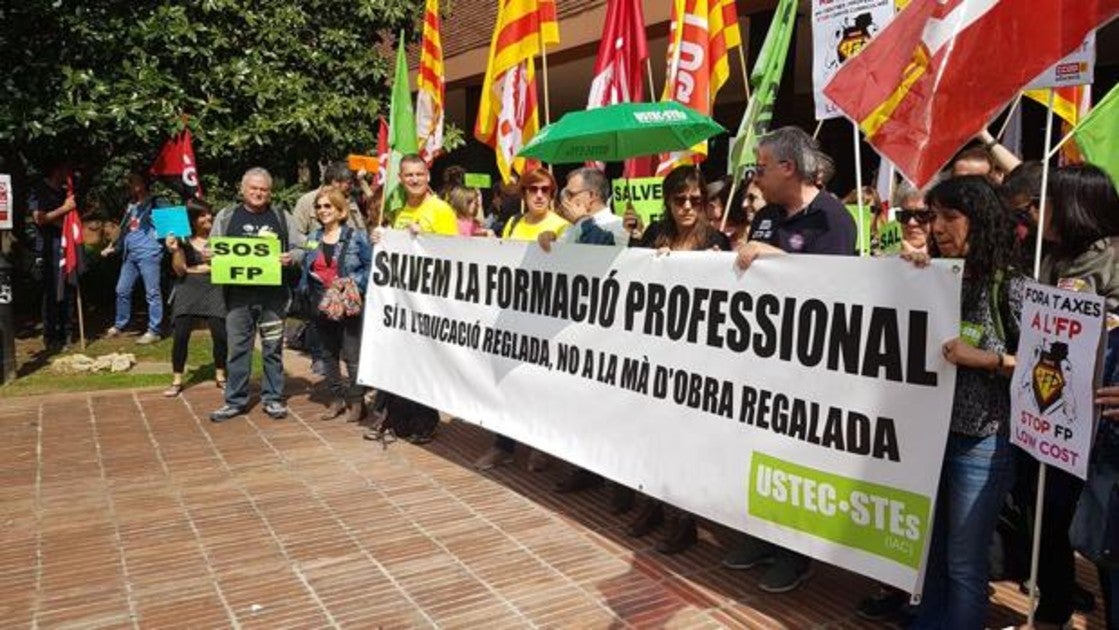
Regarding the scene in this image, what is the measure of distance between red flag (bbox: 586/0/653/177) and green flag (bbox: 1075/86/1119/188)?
3.23m

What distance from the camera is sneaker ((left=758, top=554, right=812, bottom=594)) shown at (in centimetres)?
399

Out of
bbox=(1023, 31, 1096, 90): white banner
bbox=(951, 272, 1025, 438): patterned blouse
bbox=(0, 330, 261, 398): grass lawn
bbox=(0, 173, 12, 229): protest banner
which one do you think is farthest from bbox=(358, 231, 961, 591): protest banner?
bbox=(0, 173, 12, 229): protest banner

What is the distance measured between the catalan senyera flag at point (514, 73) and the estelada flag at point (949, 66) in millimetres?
3482

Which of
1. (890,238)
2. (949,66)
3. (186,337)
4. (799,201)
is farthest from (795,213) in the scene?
(186,337)

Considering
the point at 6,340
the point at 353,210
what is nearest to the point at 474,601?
the point at 353,210

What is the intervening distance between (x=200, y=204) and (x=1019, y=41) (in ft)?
21.7

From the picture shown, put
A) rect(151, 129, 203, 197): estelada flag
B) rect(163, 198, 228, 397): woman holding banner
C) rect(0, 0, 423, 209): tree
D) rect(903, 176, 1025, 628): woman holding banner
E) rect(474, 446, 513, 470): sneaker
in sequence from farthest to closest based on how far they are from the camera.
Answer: rect(0, 0, 423, 209): tree, rect(151, 129, 203, 197): estelada flag, rect(163, 198, 228, 397): woman holding banner, rect(474, 446, 513, 470): sneaker, rect(903, 176, 1025, 628): woman holding banner

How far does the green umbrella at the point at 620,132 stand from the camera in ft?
15.8

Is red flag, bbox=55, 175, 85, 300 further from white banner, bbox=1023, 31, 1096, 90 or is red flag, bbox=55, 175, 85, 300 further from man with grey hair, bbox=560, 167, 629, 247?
white banner, bbox=1023, 31, 1096, 90

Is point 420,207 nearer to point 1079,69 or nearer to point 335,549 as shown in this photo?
point 335,549

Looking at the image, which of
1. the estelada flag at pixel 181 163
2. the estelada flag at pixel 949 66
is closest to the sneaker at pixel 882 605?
the estelada flag at pixel 949 66

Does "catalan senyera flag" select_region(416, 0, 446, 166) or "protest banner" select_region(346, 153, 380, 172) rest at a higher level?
"catalan senyera flag" select_region(416, 0, 446, 166)

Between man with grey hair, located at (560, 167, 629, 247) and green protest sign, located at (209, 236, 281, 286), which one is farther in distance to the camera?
green protest sign, located at (209, 236, 281, 286)

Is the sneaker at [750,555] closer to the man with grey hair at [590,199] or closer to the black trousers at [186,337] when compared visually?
the man with grey hair at [590,199]
